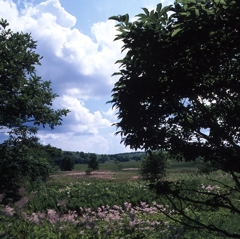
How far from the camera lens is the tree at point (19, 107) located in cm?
1117

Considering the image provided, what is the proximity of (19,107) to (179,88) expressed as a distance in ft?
31.2

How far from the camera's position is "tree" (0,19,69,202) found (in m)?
11.2

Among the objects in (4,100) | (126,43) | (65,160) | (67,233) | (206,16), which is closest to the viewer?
(206,16)

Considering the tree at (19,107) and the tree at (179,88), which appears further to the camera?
the tree at (19,107)

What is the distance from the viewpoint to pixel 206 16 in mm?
Answer: 2795

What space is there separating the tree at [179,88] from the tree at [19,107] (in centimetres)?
849

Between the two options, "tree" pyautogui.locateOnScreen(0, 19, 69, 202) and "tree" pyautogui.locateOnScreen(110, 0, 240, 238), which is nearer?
"tree" pyautogui.locateOnScreen(110, 0, 240, 238)

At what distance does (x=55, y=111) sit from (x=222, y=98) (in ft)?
36.3

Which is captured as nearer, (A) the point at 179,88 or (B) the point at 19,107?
(A) the point at 179,88

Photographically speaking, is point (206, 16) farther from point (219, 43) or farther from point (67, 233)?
point (67, 233)

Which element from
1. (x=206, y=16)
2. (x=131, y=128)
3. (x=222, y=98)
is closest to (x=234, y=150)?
(x=222, y=98)

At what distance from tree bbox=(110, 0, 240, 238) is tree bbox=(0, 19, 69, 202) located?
8494mm

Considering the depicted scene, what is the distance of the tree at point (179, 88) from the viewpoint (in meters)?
3.20

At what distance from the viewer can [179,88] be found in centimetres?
354
